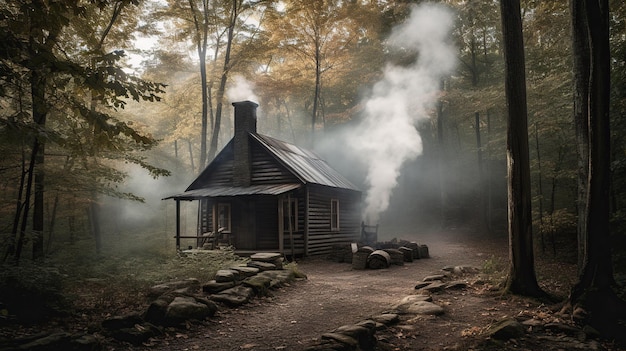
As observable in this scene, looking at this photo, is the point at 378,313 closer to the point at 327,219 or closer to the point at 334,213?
the point at 327,219

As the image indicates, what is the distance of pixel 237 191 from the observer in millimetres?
17641

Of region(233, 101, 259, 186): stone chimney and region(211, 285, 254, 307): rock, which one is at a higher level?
Answer: region(233, 101, 259, 186): stone chimney

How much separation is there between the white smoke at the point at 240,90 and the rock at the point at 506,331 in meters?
22.9

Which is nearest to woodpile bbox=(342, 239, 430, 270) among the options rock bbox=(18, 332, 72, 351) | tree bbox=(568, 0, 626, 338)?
tree bbox=(568, 0, 626, 338)

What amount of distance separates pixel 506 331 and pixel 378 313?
239 centimetres

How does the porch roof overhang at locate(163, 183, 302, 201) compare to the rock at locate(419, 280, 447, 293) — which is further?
the porch roof overhang at locate(163, 183, 302, 201)

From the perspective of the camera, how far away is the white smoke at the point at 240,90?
2612cm

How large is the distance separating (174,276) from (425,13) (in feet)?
73.2

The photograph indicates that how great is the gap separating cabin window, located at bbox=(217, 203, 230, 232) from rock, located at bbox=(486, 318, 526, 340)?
14506 millimetres

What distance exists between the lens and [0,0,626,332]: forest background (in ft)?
19.5

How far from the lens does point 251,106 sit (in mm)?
19375

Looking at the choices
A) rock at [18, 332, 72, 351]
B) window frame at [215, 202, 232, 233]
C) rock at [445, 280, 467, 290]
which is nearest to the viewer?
rock at [18, 332, 72, 351]

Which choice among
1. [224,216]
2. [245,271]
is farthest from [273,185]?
[245,271]

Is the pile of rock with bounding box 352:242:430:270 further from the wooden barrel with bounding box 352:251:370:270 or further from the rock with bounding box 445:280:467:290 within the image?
the rock with bounding box 445:280:467:290
